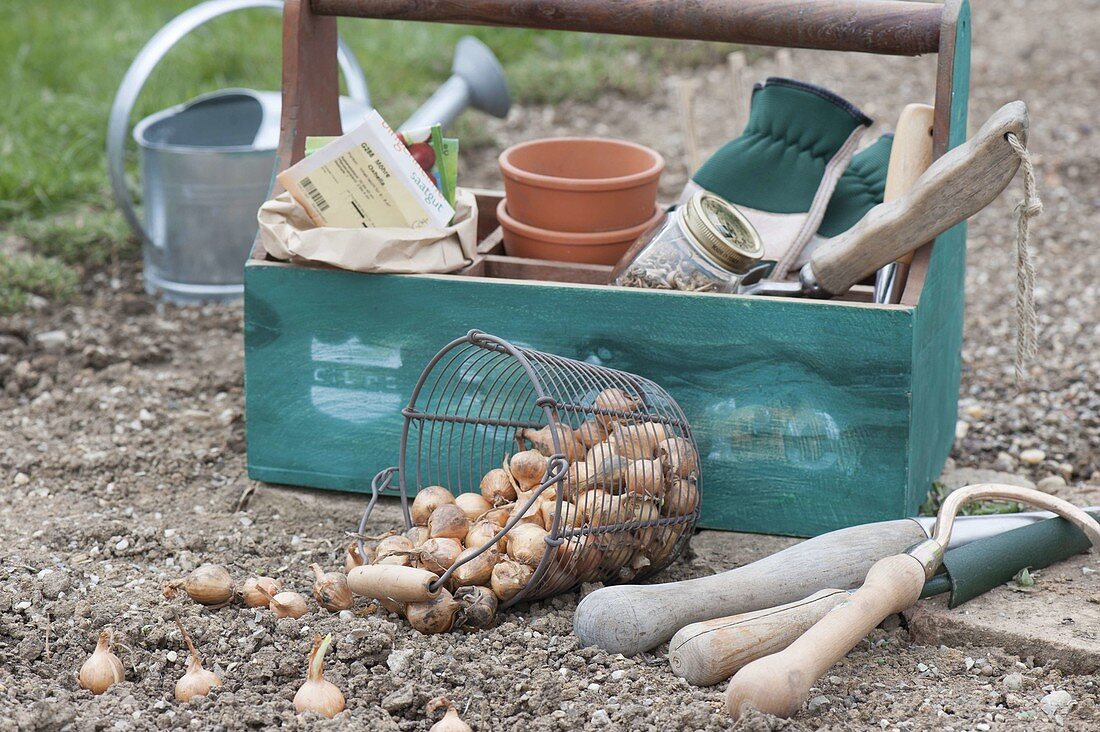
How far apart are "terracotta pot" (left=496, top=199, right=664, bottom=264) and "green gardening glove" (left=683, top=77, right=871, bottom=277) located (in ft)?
0.70

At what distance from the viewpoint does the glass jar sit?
211 cm

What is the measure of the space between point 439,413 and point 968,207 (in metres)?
0.93

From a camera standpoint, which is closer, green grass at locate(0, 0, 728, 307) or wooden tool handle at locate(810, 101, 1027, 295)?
wooden tool handle at locate(810, 101, 1027, 295)

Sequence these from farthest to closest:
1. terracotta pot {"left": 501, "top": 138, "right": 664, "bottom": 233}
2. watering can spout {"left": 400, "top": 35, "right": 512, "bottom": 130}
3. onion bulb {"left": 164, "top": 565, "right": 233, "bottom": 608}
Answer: watering can spout {"left": 400, "top": 35, "right": 512, "bottom": 130} < terracotta pot {"left": 501, "top": 138, "right": 664, "bottom": 233} < onion bulb {"left": 164, "top": 565, "right": 233, "bottom": 608}

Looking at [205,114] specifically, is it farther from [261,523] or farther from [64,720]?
[64,720]

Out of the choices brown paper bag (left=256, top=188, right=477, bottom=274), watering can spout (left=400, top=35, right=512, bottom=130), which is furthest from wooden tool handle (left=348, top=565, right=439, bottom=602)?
watering can spout (left=400, top=35, right=512, bottom=130)

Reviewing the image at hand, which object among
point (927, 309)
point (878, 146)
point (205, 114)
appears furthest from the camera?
point (205, 114)

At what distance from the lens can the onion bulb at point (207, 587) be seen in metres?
1.89

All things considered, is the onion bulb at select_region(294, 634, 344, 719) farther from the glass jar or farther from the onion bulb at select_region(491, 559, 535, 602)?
the glass jar

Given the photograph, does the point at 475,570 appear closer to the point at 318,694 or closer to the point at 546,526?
the point at 546,526

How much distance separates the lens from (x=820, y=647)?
1.62 m

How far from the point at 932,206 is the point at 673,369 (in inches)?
18.7

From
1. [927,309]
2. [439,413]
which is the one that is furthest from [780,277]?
[439,413]

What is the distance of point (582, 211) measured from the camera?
2344mm
